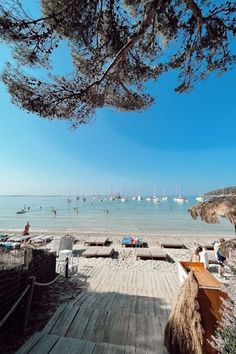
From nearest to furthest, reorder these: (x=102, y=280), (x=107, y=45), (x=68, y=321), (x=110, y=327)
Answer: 1. (x=110, y=327)
2. (x=68, y=321)
3. (x=107, y=45)
4. (x=102, y=280)

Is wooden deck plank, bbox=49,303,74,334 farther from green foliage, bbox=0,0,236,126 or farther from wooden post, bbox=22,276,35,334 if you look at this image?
green foliage, bbox=0,0,236,126

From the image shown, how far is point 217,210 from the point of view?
2.86 meters

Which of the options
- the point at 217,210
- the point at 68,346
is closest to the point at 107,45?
the point at 217,210

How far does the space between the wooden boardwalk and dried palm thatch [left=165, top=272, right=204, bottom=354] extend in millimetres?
264

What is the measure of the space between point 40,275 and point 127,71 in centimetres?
535

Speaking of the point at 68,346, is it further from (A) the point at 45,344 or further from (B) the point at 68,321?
(B) the point at 68,321

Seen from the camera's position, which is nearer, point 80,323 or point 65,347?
point 65,347

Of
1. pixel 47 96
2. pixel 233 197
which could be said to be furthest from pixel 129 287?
pixel 47 96

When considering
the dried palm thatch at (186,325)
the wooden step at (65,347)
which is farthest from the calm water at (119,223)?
the wooden step at (65,347)

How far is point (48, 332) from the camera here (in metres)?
3.46

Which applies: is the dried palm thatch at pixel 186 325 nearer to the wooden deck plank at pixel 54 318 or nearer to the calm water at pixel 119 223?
the wooden deck plank at pixel 54 318

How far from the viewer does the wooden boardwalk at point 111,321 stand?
291 cm

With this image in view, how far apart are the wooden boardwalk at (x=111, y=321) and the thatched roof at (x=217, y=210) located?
1926 millimetres

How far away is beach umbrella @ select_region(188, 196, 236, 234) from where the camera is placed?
2.69m
